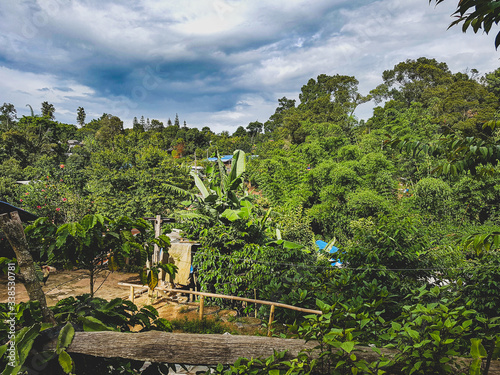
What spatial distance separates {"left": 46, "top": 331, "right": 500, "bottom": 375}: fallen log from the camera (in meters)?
1.27

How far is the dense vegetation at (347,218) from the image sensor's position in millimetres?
1377

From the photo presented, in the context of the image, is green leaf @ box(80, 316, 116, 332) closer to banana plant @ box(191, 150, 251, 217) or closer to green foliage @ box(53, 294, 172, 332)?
green foliage @ box(53, 294, 172, 332)

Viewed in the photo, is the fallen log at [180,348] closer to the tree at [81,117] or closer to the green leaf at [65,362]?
the green leaf at [65,362]

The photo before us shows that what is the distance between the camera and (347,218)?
1415 cm

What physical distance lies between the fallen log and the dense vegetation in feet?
0.41

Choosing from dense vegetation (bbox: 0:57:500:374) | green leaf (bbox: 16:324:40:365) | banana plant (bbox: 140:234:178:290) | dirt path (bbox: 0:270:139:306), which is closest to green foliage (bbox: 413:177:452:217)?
dense vegetation (bbox: 0:57:500:374)

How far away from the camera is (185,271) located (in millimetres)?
6520

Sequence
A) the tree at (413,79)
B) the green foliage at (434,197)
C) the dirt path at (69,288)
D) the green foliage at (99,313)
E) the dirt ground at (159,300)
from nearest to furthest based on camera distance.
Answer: the green foliage at (99,313), the dirt ground at (159,300), the dirt path at (69,288), the green foliage at (434,197), the tree at (413,79)

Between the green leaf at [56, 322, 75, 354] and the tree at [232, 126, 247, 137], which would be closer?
the green leaf at [56, 322, 75, 354]

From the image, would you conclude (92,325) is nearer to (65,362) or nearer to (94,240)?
(65,362)

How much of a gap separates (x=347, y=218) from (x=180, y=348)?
13876 mm

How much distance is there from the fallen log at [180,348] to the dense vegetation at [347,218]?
12 centimetres

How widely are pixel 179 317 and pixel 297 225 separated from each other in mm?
5098

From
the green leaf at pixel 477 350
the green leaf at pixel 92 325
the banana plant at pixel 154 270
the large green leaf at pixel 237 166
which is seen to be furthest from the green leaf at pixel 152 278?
the large green leaf at pixel 237 166
